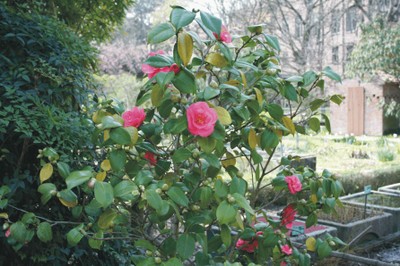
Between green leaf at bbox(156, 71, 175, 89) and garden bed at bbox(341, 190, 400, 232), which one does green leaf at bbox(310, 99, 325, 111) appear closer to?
green leaf at bbox(156, 71, 175, 89)

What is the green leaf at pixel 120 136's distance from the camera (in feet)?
5.63

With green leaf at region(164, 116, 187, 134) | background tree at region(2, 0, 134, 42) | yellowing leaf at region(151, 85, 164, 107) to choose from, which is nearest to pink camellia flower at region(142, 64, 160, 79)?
yellowing leaf at region(151, 85, 164, 107)

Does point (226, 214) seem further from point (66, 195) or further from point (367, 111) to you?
point (367, 111)

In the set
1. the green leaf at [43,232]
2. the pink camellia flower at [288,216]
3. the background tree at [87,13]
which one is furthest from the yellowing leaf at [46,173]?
the background tree at [87,13]

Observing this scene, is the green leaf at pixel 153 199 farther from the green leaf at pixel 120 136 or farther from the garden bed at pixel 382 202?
the garden bed at pixel 382 202

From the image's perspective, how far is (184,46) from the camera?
5.49ft

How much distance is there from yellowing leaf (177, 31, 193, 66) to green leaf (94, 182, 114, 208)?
0.48 m

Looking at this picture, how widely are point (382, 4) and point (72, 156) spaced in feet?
59.3

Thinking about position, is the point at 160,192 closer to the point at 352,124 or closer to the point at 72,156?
the point at 72,156

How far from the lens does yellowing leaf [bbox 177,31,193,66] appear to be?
166cm

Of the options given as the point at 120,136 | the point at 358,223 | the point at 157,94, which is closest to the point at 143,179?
the point at 120,136

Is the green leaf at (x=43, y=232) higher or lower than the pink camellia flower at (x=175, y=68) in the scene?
lower

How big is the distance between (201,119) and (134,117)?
13.7 inches

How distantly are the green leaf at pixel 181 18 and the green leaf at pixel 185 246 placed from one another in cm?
72
